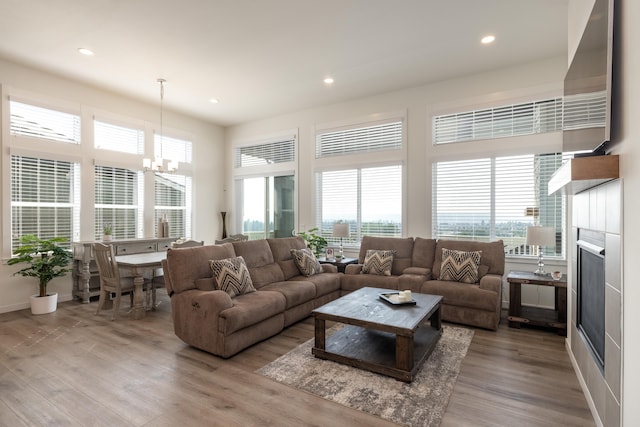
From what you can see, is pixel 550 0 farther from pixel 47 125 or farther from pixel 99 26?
pixel 47 125

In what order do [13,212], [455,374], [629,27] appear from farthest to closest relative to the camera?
[13,212] → [455,374] → [629,27]

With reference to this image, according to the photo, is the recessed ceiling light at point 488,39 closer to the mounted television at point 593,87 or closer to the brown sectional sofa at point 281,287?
the mounted television at point 593,87

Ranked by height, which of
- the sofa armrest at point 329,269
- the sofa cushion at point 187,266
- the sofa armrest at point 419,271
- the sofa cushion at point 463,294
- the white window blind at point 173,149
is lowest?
the sofa cushion at point 463,294

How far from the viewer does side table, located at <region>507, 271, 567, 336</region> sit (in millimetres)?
3652

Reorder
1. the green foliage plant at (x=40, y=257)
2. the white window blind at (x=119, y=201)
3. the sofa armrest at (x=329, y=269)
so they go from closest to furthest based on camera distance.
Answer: the green foliage plant at (x=40, y=257) < the sofa armrest at (x=329, y=269) < the white window blind at (x=119, y=201)

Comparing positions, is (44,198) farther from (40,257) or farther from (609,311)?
(609,311)

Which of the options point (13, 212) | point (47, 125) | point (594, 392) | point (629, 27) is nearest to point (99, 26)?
point (47, 125)

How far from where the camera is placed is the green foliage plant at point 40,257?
4305 mm

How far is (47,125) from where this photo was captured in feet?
16.0

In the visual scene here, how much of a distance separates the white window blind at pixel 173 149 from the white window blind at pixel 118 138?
302 millimetres

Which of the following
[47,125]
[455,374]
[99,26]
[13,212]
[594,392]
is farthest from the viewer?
[47,125]

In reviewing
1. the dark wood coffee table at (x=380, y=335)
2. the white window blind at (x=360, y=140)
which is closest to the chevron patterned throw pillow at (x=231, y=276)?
the dark wood coffee table at (x=380, y=335)

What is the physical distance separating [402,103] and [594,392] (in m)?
4.52

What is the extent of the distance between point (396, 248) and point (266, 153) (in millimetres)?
3675
